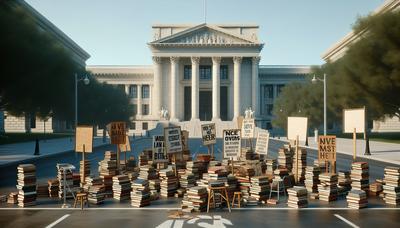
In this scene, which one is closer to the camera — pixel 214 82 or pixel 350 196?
pixel 350 196

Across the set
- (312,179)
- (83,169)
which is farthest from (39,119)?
(312,179)

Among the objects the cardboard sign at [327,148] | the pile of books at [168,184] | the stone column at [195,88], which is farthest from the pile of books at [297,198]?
the stone column at [195,88]

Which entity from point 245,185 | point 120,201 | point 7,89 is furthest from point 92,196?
point 7,89

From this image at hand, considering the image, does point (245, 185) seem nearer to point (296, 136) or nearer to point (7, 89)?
point (296, 136)

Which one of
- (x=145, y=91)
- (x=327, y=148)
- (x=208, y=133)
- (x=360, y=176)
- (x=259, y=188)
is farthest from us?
(x=145, y=91)

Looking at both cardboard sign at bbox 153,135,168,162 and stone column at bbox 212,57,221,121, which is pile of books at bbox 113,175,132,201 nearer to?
cardboard sign at bbox 153,135,168,162

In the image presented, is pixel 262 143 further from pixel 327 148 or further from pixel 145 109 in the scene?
pixel 145 109

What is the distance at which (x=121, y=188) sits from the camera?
14180 mm

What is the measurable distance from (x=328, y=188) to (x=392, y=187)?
7.12ft

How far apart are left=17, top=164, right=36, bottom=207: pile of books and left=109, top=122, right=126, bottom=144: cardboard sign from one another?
3907 mm

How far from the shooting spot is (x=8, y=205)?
1372cm

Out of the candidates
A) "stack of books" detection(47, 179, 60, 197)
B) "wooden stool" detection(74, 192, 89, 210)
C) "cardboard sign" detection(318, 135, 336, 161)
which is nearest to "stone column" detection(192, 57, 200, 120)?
"cardboard sign" detection(318, 135, 336, 161)

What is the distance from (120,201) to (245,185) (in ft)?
15.5

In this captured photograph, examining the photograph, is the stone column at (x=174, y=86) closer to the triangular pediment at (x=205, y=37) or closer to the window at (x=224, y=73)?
the triangular pediment at (x=205, y=37)
